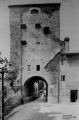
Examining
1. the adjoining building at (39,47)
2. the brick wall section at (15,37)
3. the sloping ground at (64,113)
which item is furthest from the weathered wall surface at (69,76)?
the brick wall section at (15,37)

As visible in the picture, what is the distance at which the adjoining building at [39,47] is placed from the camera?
5.24 m

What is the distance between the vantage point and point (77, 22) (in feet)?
12.2

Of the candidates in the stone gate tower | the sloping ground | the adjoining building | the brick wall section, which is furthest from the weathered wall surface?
the brick wall section

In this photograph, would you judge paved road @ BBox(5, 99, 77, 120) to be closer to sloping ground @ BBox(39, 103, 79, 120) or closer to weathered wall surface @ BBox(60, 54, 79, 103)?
sloping ground @ BBox(39, 103, 79, 120)

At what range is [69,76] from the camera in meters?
4.85

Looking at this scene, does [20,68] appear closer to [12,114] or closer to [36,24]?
[36,24]

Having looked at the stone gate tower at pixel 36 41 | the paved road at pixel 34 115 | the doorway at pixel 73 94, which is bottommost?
the paved road at pixel 34 115

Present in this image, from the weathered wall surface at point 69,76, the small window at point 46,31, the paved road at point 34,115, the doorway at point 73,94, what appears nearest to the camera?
the paved road at point 34,115

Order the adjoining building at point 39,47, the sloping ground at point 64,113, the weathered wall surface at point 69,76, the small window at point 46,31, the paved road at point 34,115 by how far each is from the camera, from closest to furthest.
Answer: the sloping ground at point 64,113 < the paved road at point 34,115 < the weathered wall surface at point 69,76 < the adjoining building at point 39,47 < the small window at point 46,31

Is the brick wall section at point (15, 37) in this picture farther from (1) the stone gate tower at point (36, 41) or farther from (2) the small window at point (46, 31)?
(2) the small window at point (46, 31)

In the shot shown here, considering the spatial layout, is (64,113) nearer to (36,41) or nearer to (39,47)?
(39,47)

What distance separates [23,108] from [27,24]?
182cm

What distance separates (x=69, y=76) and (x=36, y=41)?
1141 mm

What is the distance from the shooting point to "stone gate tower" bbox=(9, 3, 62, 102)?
5270 mm
